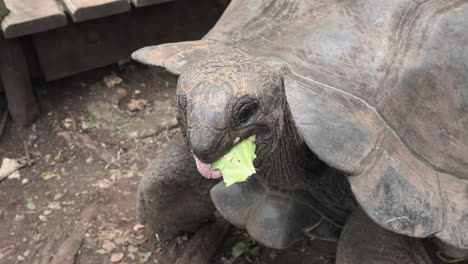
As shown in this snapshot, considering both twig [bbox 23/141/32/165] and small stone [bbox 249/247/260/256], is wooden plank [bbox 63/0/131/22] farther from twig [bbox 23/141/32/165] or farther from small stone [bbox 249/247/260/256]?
small stone [bbox 249/247/260/256]

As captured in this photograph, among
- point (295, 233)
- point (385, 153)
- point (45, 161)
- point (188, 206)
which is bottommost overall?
point (45, 161)

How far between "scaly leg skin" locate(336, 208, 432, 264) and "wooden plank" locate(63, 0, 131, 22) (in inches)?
81.1

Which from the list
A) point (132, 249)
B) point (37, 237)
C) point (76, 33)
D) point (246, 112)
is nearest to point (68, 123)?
point (76, 33)

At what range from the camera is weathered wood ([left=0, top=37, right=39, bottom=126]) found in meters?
3.17

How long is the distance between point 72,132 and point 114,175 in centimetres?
56

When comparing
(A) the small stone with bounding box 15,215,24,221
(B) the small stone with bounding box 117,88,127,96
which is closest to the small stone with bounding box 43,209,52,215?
(A) the small stone with bounding box 15,215,24,221

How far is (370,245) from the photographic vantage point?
6.14 ft

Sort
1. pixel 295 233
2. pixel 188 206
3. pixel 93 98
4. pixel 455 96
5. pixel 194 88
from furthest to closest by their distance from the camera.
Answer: pixel 93 98
pixel 188 206
pixel 295 233
pixel 455 96
pixel 194 88

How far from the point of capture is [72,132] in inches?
134

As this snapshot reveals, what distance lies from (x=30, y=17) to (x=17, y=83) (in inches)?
19.0

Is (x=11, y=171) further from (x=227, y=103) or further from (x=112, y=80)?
(x=227, y=103)

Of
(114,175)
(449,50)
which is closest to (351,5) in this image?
(449,50)

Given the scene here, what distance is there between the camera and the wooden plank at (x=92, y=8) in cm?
312

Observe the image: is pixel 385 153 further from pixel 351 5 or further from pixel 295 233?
pixel 295 233
